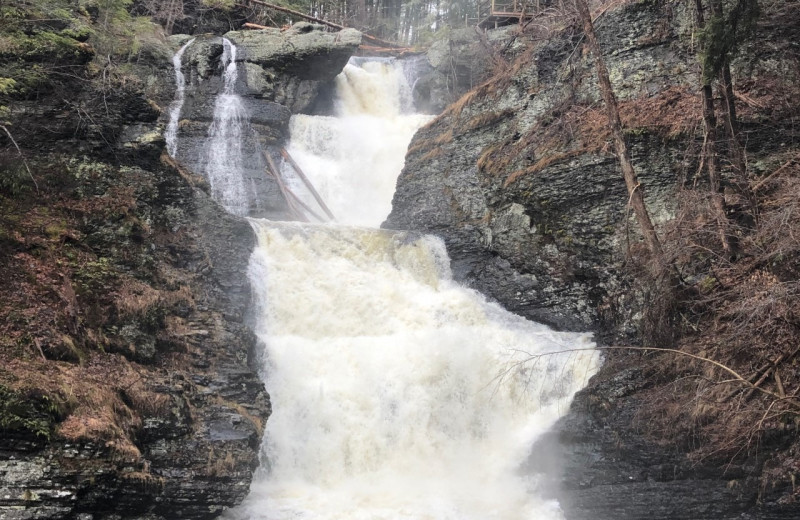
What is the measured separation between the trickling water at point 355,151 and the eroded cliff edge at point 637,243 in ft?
Result: 6.09

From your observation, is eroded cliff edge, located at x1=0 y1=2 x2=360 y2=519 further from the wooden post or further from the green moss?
the wooden post

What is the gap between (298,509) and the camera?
8.44 m

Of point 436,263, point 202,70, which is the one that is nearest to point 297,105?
point 202,70

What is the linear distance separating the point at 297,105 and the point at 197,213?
11.6 metres

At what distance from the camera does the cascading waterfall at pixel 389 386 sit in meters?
9.20

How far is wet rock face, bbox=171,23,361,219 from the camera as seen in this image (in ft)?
65.1

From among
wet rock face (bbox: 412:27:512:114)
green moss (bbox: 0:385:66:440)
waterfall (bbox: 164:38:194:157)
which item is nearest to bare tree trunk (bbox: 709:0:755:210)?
green moss (bbox: 0:385:66:440)

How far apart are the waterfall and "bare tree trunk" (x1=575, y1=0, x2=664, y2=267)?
561 inches

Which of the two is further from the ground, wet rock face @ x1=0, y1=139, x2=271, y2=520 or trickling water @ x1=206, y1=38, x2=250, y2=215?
trickling water @ x1=206, y1=38, x2=250, y2=215

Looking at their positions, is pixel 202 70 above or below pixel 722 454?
above

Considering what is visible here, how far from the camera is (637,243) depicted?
1174 centimetres

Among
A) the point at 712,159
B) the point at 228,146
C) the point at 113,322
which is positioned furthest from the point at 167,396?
the point at 228,146

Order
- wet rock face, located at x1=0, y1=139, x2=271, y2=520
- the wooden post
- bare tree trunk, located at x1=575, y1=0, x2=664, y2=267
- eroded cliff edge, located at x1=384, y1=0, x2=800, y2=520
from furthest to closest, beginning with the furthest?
the wooden post, bare tree trunk, located at x1=575, y1=0, x2=664, y2=267, eroded cliff edge, located at x1=384, y1=0, x2=800, y2=520, wet rock face, located at x1=0, y1=139, x2=271, y2=520

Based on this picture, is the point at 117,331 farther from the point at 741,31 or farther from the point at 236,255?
the point at 741,31
